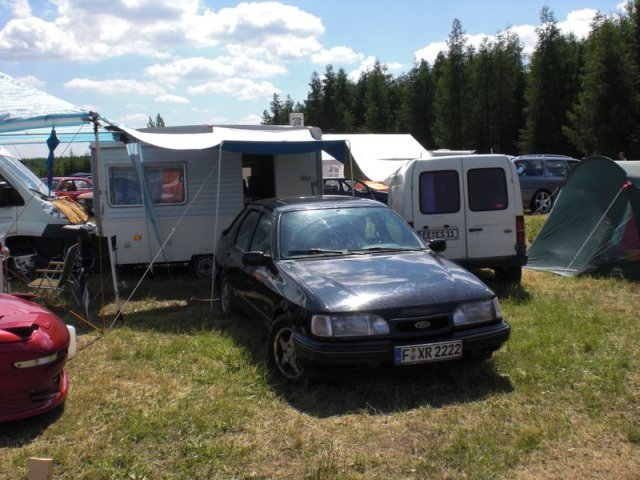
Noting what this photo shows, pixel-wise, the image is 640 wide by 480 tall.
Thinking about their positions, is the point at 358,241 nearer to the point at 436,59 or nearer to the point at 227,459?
the point at 227,459

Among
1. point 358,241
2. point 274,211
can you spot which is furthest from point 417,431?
point 274,211

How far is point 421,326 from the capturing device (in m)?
4.62

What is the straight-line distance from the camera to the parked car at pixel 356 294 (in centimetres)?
454

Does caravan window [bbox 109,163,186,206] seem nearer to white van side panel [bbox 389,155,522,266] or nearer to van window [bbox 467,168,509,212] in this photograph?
white van side panel [bbox 389,155,522,266]

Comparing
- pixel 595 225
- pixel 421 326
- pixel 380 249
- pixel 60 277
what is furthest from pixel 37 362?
pixel 595 225

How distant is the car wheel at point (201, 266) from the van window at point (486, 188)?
4.40 meters

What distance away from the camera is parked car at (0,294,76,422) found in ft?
13.3

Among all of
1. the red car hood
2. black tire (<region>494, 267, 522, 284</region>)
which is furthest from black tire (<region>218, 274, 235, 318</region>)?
black tire (<region>494, 267, 522, 284</region>)

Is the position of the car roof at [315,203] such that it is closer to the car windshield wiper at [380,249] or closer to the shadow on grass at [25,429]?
the car windshield wiper at [380,249]

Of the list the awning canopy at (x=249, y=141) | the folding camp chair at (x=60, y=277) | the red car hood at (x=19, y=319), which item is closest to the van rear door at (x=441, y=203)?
the awning canopy at (x=249, y=141)

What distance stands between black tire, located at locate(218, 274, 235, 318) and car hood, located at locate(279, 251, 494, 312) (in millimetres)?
2037

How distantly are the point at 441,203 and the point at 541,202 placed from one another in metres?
10.6

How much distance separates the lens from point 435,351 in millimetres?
4590

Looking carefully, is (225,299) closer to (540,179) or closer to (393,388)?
(393,388)
